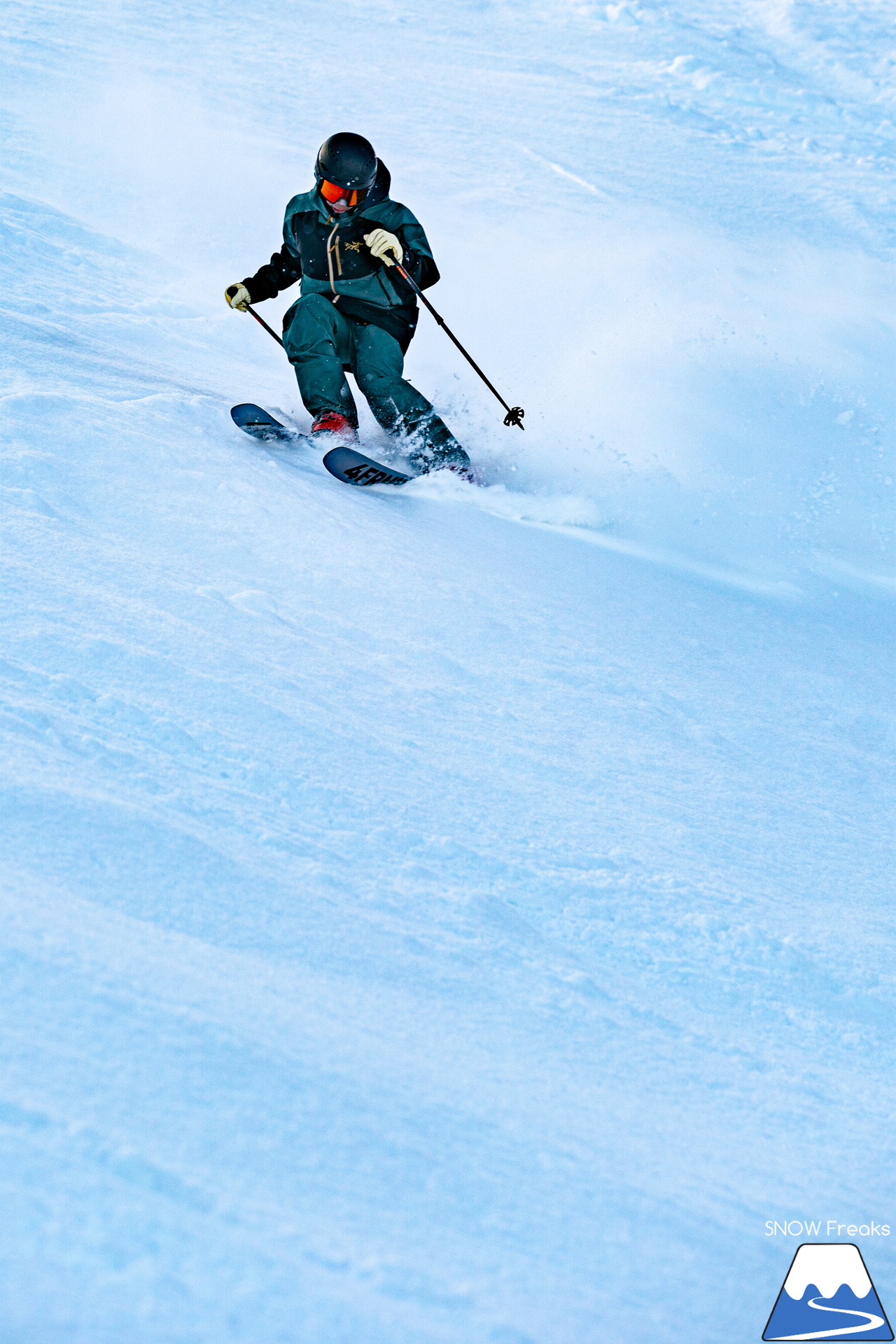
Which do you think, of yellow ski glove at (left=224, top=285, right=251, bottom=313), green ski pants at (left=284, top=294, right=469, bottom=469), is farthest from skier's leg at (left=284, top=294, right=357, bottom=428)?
yellow ski glove at (left=224, top=285, right=251, bottom=313)

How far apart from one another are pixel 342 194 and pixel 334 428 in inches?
39.5

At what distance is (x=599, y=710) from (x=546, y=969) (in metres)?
1.08

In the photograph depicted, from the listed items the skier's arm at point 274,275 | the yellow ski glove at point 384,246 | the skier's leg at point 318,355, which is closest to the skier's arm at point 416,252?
the yellow ski glove at point 384,246

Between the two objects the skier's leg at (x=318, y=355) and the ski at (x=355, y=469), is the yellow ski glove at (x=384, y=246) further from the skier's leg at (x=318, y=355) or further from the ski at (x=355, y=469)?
the ski at (x=355, y=469)

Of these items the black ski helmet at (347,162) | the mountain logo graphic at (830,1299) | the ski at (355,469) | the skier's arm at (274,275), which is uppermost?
the black ski helmet at (347,162)

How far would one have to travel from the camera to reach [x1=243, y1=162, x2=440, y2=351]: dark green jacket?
455 centimetres

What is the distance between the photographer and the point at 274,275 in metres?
4.79

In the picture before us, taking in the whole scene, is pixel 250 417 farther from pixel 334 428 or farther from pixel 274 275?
pixel 274 275

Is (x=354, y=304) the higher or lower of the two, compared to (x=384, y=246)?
lower

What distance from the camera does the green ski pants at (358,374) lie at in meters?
4.56

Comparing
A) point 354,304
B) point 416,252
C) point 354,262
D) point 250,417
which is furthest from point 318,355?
point 250,417

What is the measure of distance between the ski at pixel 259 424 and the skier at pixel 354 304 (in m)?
0.35

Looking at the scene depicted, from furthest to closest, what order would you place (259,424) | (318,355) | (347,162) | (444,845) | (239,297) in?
1. (239,297)
2. (318,355)
3. (347,162)
4. (259,424)
5. (444,845)

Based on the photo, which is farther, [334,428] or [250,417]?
[334,428]
